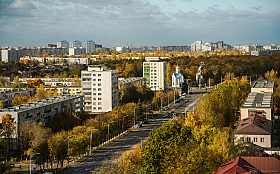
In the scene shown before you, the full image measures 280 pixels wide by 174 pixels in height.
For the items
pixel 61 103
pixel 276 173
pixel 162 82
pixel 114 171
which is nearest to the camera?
pixel 276 173

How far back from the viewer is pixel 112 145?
29.0 meters

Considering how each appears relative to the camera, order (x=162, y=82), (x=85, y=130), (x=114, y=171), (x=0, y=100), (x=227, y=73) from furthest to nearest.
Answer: (x=227, y=73)
(x=162, y=82)
(x=0, y=100)
(x=85, y=130)
(x=114, y=171)

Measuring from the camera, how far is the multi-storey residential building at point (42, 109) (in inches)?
1088

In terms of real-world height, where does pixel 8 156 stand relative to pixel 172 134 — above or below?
below

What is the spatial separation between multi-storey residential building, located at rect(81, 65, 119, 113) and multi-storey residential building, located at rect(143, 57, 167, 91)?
2031cm

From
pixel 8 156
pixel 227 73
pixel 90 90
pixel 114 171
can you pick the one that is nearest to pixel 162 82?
pixel 227 73

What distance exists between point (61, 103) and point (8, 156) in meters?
9.90

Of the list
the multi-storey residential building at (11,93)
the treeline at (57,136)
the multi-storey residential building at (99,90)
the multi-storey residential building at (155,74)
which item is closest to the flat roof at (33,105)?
the treeline at (57,136)

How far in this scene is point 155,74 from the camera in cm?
6319

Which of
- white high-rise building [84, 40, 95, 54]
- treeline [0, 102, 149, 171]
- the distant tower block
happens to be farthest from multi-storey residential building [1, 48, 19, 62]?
treeline [0, 102, 149, 171]

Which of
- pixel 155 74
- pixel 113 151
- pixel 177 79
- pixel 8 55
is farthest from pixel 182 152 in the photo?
pixel 8 55

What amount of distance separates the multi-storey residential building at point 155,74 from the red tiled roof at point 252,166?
152 ft

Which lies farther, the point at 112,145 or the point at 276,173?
the point at 112,145

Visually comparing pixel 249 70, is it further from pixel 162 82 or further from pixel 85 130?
pixel 85 130
